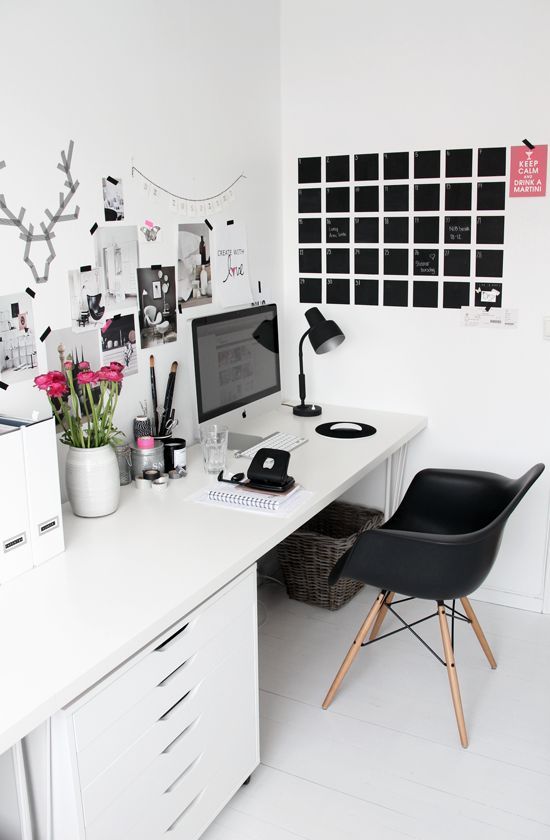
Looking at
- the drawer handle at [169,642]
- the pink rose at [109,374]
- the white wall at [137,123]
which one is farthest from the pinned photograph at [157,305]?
the drawer handle at [169,642]

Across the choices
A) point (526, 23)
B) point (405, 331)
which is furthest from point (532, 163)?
point (405, 331)

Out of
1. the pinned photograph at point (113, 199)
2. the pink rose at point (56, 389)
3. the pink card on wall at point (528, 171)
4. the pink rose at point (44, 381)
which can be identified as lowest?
the pink rose at point (56, 389)

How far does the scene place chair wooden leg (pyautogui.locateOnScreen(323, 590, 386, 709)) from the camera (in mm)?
2445

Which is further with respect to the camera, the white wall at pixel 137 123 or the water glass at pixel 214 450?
the water glass at pixel 214 450

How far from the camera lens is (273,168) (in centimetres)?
320

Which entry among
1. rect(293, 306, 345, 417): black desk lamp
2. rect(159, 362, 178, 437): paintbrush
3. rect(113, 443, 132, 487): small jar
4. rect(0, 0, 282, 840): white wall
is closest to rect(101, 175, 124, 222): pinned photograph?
rect(0, 0, 282, 840): white wall

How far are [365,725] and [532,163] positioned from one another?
6.37 feet

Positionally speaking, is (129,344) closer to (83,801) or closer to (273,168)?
(273,168)

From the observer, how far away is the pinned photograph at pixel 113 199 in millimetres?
2312

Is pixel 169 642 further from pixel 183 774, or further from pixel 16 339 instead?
pixel 16 339

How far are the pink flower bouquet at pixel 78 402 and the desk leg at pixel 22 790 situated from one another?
813 millimetres

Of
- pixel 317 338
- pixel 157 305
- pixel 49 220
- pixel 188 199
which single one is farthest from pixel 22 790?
pixel 317 338

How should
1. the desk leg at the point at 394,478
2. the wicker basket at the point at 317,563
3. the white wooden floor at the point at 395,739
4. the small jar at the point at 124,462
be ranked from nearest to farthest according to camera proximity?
the white wooden floor at the point at 395,739
the small jar at the point at 124,462
the wicker basket at the point at 317,563
the desk leg at the point at 394,478

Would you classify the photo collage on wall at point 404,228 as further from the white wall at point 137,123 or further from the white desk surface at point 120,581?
the white desk surface at point 120,581
